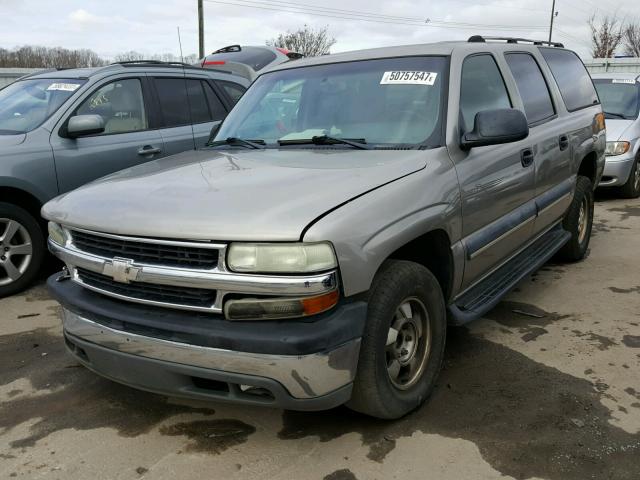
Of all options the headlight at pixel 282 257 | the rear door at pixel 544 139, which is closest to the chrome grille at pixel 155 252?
the headlight at pixel 282 257

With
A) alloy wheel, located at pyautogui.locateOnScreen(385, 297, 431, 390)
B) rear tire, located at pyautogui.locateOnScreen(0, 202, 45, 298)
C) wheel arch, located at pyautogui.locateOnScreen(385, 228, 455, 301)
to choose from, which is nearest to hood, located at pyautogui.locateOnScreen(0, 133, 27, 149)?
rear tire, located at pyautogui.locateOnScreen(0, 202, 45, 298)

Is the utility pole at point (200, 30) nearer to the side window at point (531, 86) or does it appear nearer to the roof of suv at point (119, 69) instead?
the roof of suv at point (119, 69)

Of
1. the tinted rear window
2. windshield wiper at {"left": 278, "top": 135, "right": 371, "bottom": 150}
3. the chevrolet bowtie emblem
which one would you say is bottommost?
the chevrolet bowtie emblem

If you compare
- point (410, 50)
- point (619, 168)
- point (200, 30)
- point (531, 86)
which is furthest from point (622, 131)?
point (200, 30)

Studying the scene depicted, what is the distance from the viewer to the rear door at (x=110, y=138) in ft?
15.8

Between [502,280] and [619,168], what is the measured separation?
5429 millimetres

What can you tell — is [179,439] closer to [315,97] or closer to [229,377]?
[229,377]

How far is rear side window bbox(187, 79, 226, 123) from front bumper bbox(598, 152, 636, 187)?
5340 mm

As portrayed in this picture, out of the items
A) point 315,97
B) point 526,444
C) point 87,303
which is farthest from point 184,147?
point 526,444

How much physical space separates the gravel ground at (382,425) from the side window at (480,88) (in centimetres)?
143

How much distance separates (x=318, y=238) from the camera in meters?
2.19

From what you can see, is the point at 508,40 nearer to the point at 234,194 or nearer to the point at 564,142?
the point at 564,142

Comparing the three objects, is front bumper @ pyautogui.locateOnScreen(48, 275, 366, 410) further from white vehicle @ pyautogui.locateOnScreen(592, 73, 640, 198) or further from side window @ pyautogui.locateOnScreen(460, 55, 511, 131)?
white vehicle @ pyautogui.locateOnScreen(592, 73, 640, 198)

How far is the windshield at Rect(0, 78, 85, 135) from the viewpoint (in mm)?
4875
